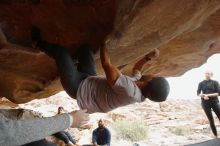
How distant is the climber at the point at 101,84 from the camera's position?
4.32 meters

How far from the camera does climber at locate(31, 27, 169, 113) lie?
4.32 metres

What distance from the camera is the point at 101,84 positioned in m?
4.77

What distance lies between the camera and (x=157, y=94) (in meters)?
4.18

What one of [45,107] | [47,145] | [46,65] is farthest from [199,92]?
[45,107]

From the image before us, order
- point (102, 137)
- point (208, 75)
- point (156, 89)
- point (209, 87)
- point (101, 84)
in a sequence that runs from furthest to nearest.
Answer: point (102, 137) → point (208, 75) → point (209, 87) → point (101, 84) → point (156, 89)

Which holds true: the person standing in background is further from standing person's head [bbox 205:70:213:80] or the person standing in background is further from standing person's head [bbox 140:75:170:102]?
Result: standing person's head [bbox 140:75:170:102]

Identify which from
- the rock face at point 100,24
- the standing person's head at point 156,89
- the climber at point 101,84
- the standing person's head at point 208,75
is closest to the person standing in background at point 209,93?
the standing person's head at point 208,75

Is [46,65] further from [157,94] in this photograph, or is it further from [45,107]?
[45,107]

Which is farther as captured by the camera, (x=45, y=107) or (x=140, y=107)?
(x=140, y=107)

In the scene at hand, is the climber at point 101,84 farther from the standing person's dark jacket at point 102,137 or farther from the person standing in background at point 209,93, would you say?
the standing person's dark jacket at point 102,137

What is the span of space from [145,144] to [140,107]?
9.82 meters

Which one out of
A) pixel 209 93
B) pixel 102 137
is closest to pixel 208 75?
pixel 209 93

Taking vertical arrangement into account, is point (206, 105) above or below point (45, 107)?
below

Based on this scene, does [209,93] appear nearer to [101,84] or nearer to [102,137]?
[102,137]
